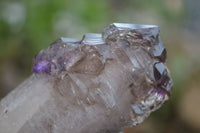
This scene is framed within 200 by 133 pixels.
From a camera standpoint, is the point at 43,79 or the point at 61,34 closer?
the point at 43,79

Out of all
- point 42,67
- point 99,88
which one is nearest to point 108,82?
point 99,88

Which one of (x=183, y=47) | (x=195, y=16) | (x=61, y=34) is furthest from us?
(x=195, y=16)

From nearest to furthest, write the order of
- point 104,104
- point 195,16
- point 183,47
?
point 104,104
point 183,47
point 195,16

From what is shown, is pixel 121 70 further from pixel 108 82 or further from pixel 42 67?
pixel 42 67

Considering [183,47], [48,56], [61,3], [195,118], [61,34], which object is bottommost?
[195,118]

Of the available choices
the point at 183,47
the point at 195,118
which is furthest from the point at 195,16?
the point at 195,118

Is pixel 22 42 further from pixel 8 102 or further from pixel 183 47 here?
pixel 8 102
